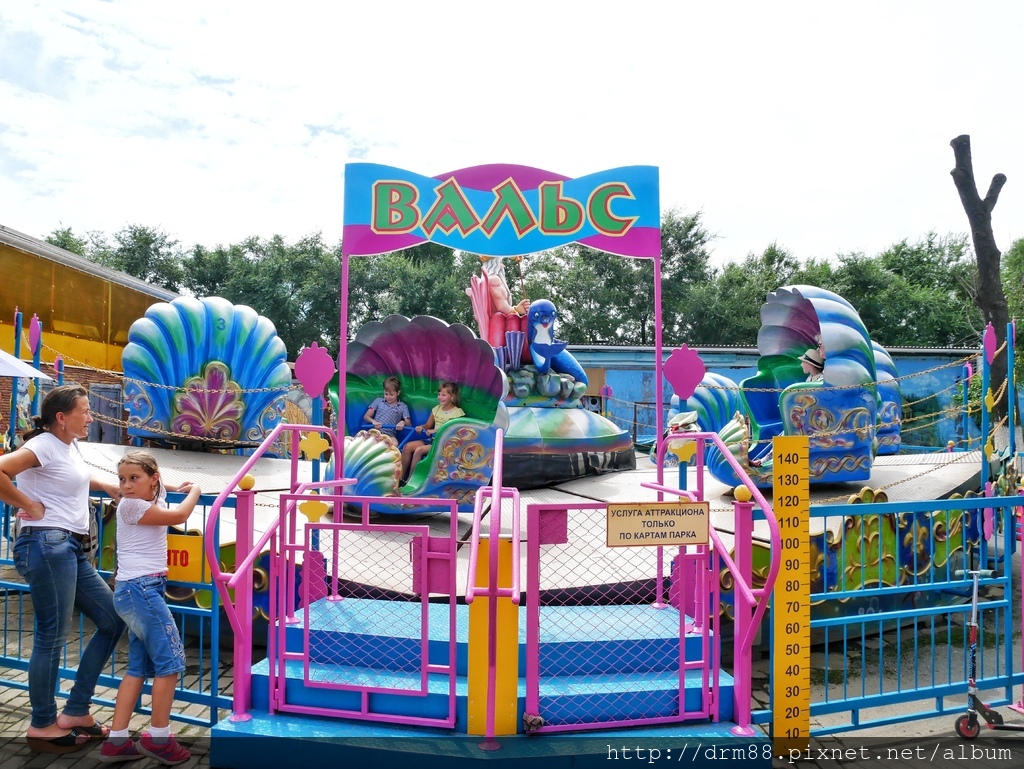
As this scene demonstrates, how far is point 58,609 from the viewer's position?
10.9ft

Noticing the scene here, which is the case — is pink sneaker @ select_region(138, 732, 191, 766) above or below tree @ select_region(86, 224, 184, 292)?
below

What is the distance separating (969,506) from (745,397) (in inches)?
186

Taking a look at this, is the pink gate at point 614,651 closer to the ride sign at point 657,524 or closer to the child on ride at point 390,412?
the ride sign at point 657,524

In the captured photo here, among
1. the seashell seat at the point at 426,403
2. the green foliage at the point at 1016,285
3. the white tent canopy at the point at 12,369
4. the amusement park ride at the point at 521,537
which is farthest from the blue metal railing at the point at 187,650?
the green foliage at the point at 1016,285

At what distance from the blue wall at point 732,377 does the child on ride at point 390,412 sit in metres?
13.0

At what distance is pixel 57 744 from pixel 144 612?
2.92 ft

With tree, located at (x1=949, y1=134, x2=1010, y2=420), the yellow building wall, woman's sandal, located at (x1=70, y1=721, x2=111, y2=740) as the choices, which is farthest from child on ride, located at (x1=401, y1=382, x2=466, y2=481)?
tree, located at (x1=949, y1=134, x2=1010, y2=420)

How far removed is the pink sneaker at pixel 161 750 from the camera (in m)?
3.25

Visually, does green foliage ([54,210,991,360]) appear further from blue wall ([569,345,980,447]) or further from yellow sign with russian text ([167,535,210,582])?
yellow sign with russian text ([167,535,210,582])

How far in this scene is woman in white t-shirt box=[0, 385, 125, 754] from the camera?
3.26m

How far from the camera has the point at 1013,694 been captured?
4.25m

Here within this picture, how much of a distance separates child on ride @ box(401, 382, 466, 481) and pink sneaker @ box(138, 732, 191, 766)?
10.4 feet

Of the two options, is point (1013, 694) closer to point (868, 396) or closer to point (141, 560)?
point (868, 396)

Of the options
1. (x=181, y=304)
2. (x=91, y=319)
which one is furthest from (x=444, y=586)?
(x=91, y=319)
